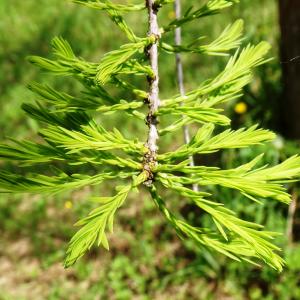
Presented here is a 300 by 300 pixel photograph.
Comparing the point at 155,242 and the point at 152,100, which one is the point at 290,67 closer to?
the point at 155,242

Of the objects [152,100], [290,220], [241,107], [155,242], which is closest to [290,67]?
[241,107]

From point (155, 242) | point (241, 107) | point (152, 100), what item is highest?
point (241, 107)

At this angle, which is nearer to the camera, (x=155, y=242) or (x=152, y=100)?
(x=152, y=100)

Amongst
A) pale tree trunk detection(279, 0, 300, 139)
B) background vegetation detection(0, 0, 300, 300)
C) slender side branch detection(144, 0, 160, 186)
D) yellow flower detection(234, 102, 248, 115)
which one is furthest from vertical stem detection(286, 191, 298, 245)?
slender side branch detection(144, 0, 160, 186)

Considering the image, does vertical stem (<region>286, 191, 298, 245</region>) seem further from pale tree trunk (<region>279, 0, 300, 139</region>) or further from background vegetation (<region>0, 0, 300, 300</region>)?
pale tree trunk (<region>279, 0, 300, 139</region>)

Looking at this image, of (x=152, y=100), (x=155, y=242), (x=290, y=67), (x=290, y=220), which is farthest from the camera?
(x=155, y=242)
